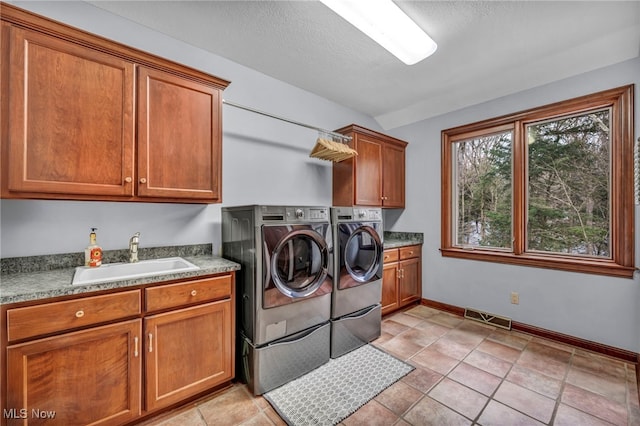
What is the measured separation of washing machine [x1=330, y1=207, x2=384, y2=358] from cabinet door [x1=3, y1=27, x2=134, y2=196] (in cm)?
159

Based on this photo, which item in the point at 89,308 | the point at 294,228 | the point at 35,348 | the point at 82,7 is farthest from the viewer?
the point at 294,228

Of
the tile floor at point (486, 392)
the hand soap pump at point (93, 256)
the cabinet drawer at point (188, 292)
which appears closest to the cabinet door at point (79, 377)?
the cabinet drawer at point (188, 292)

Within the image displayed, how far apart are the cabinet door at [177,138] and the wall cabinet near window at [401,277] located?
2.06 meters

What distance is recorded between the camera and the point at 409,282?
3441 millimetres

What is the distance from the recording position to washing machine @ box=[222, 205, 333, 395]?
6.06ft

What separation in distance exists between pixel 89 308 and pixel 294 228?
1.22m

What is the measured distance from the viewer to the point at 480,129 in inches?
124

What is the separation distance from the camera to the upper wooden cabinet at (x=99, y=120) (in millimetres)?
1372

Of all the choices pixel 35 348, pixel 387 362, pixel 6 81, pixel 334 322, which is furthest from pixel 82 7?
pixel 387 362

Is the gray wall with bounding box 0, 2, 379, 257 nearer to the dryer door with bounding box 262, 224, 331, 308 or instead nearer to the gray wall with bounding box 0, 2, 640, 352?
the gray wall with bounding box 0, 2, 640, 352

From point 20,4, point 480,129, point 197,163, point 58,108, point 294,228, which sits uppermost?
point 20,4

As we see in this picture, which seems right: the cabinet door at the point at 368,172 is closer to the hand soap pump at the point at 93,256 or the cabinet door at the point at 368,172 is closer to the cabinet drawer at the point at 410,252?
the cabinet drawer at the point at 410,252

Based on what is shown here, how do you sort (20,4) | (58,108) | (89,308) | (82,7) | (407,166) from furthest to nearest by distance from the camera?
(407,166) < (82,7) < (20,4) < (58,108) < (89,308)

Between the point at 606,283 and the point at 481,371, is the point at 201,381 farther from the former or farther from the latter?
the point at 606,283
